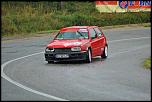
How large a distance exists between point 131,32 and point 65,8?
40.5 ft

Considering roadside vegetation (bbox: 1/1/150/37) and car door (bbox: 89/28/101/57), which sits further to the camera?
roadside vegetation (bbox: 1/1/150/37)

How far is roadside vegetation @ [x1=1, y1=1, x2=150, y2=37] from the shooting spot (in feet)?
130

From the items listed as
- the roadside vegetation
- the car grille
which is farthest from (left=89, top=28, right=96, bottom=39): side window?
the roadside vegetation

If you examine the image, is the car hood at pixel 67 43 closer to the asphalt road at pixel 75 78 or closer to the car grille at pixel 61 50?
the car grille at pixel 61 50

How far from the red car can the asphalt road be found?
1.06 ft

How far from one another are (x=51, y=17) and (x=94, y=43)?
2268 cm

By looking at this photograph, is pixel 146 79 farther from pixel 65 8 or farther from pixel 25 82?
pixel 65 8

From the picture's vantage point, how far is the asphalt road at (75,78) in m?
12.0

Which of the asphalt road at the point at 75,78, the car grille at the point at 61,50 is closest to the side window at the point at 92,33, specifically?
the asphalt road at the point at 75,78

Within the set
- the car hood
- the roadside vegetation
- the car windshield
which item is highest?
the car windshield

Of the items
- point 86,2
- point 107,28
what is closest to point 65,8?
point 86,2

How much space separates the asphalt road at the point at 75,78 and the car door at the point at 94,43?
1.51 ft

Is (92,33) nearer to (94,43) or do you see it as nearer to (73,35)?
(94,43)

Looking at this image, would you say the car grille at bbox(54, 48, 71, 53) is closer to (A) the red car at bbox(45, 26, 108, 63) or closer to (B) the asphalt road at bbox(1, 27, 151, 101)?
(A) the red car at bbox(45, 26, 108, 63)
